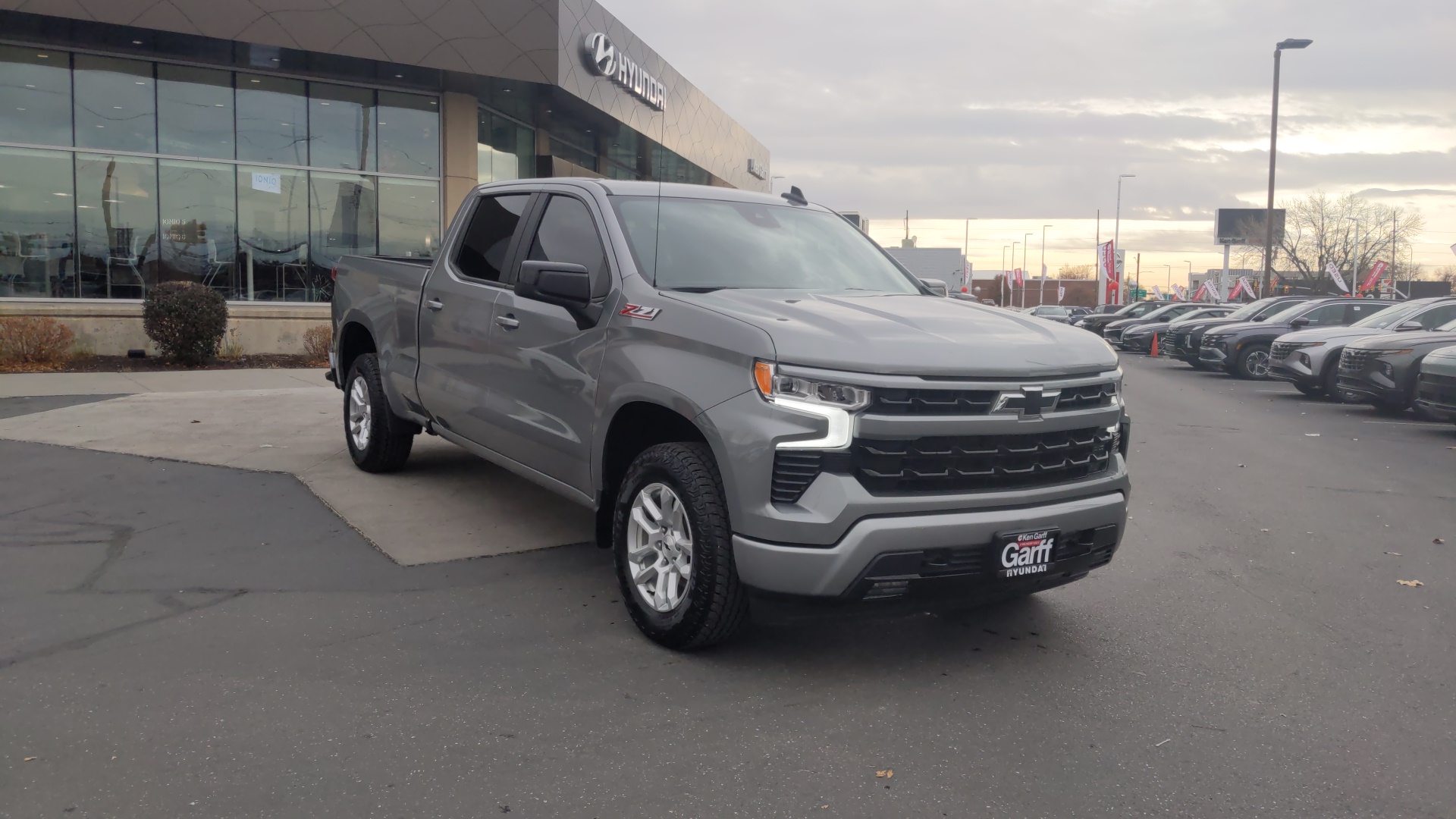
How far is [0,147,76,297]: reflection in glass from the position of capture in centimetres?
1698

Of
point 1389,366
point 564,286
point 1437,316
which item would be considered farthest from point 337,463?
point 1437,316

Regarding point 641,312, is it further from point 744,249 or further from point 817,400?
point 817,400

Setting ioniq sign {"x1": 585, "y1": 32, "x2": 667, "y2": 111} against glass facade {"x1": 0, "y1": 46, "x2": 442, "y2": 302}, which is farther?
ioniq sign {"x1": 585, "y1": 32, "x2": 667, "y2": 111}

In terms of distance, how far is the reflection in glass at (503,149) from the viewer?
22109 mm

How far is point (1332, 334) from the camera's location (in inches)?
665

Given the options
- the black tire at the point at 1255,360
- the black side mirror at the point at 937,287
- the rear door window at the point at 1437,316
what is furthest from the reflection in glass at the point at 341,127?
the rear door window at the point at 1437,316

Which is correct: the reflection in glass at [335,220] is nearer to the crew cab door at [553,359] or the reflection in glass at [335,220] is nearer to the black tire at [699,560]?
the crew cab door at [553,359]

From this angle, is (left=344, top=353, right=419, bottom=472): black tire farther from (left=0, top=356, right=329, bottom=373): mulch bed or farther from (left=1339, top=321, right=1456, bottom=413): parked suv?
(left=1339, top=321, right=1456, bottom=413): parked suv

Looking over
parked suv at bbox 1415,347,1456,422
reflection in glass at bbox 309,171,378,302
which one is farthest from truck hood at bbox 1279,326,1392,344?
reflection in glass at bbox 309,171,378,302

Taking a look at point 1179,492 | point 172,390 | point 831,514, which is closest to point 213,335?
point 172,390

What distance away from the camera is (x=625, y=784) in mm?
3383

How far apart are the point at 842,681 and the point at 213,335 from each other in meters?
14.3

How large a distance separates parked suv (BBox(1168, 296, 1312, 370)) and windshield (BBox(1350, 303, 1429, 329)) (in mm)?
5177

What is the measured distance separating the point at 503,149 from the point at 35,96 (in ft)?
28.0
